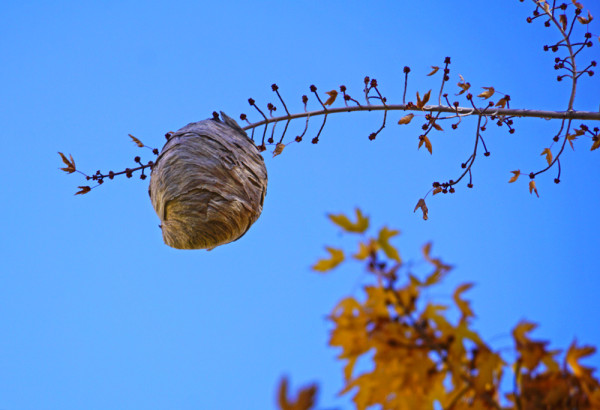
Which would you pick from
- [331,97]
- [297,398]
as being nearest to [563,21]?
[331,97]

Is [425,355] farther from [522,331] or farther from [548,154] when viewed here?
[548,154]

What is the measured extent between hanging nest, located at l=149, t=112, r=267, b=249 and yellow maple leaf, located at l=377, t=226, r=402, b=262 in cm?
149

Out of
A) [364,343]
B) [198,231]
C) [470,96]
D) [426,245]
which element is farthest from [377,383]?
[470,96]

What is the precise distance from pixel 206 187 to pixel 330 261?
4.94 feet

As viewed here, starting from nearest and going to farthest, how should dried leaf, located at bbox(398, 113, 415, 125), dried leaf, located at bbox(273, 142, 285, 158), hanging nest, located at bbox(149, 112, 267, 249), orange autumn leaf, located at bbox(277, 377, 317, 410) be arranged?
orange autumn leaf, located at bbox(277, 377, 317, 410)
hanging nest, located at bbox(149, 112, 267, 249)
dried leaf, located at bbox(398, 113, 415, 125)
dried leaf, located at bbox(273, 142, 285, 158)

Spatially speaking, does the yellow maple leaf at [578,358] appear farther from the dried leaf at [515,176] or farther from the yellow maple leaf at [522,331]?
the dried leaf at [515,176]

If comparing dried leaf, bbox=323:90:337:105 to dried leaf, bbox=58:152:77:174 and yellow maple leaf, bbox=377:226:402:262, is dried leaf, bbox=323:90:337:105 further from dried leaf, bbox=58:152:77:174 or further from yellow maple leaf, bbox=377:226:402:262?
yellow maple leaf, bbox=377:226:402:262

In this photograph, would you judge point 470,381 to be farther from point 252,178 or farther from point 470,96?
point 470,96

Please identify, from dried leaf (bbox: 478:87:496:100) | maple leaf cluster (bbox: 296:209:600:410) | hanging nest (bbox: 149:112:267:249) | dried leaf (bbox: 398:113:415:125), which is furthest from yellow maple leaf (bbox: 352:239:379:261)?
dried leaf (bbox: 478:87:496:100)

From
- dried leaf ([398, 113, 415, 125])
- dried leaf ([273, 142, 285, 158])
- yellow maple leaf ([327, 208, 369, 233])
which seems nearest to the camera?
yellow maple leaf ([327, 208, 369, 233])

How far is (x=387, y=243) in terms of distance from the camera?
0.75m

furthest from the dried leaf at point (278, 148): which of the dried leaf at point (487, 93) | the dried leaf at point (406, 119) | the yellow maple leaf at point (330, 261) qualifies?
the yellow maple leaf at point (330, 261)

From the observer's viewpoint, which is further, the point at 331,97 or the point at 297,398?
the point at 331,97

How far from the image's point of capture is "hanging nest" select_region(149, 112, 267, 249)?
2.22 meters
